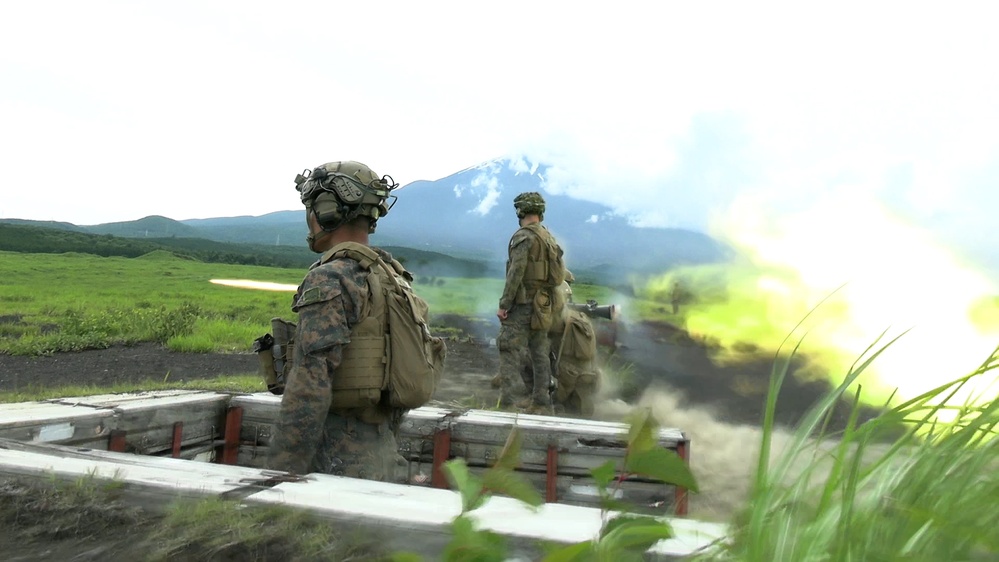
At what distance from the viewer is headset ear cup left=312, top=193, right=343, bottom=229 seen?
10.3ft

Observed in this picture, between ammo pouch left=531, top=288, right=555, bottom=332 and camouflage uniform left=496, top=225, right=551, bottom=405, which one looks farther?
ammo pouch left=531, top=288, right=555, bottom=332

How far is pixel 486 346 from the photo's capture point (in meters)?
14.4

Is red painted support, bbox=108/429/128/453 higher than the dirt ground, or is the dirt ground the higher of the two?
red painted support, bbox=108/429/128/453

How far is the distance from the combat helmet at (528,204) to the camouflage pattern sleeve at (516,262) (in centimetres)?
26

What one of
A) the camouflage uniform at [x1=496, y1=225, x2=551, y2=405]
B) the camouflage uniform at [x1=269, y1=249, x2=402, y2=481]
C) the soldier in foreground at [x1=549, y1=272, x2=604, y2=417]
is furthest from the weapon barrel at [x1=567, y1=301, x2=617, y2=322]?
the camouflage uniform at [x1=269, y1=249, x2=402, y2=481]

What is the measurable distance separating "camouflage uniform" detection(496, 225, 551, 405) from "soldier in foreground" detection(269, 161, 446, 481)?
4360 mm

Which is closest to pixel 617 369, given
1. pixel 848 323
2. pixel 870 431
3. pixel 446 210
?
pixel 848 323

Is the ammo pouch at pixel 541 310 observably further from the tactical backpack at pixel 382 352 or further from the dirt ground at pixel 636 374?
the tactical backpack at pixel 382 352

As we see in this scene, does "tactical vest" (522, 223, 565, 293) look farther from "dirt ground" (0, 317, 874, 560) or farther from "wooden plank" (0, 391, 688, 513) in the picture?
"wooden plank" (0, 391, 688, 513)

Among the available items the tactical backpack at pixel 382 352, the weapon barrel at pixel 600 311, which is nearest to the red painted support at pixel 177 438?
the tactical backpack at pixel 382 352

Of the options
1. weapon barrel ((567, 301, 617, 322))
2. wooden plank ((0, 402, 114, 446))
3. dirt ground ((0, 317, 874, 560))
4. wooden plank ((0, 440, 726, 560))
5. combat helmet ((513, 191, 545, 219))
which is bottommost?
dirt ground ((0, 317, 874, 560))

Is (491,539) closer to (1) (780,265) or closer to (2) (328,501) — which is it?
(2) (328,501)

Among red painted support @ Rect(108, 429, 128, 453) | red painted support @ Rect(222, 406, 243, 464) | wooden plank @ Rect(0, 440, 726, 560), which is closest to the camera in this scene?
wooden plank @ Rect(0, 440, 726, 560)

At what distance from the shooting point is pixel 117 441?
3379mm
